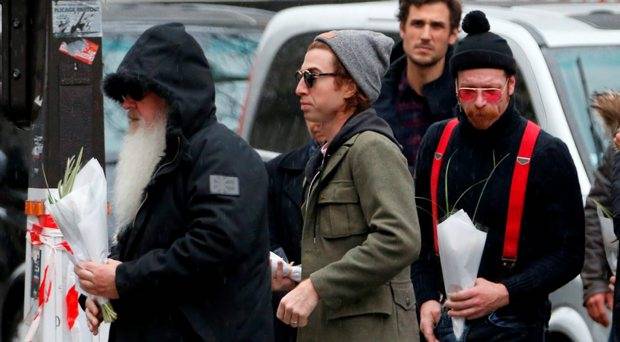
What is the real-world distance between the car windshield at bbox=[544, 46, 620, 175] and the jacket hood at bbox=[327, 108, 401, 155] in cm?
216

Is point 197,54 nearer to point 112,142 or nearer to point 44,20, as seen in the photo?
point 44,20

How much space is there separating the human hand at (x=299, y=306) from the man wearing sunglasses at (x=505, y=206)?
0.77 meters

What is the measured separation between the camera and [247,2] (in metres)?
13.6

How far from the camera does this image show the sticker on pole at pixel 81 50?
7672 mm

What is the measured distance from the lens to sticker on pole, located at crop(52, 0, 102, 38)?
7676 mm

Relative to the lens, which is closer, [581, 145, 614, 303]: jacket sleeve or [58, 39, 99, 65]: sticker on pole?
[581, 145, 614, 303]: jacket sleeve

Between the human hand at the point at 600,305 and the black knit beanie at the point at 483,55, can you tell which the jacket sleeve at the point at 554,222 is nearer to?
the black knit beanie at the point at 483,55

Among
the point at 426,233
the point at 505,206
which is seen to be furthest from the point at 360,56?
the point at 426,233

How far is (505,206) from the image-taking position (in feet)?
19.9

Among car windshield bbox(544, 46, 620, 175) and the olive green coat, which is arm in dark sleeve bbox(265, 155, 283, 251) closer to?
the olive green coat

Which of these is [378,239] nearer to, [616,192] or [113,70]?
[616,192]

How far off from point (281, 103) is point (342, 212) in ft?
11.5

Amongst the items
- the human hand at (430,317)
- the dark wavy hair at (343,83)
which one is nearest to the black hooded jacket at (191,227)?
the dark wavy hair at (343,83)

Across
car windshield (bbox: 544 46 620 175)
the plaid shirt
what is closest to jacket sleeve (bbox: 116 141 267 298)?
the plaid shirt
